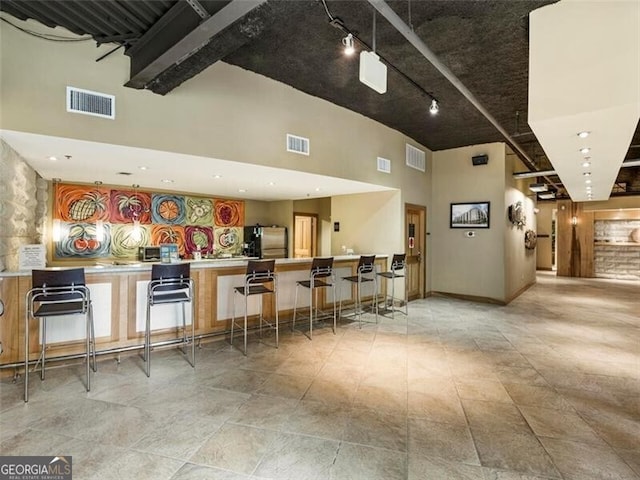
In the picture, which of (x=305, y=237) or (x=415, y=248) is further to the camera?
(x=305, y=237)

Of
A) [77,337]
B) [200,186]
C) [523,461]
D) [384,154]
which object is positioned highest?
[384,154]

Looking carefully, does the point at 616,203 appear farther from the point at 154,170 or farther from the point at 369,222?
the point at 154,170

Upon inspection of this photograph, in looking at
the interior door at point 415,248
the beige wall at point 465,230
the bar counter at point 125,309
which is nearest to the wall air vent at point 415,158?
the beige wall at point 465,230

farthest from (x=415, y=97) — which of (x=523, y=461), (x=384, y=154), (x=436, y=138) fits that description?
(x=523, y=461)

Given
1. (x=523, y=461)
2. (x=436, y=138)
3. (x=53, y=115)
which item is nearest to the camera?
(x=523, y=461)

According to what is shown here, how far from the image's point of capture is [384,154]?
237 inches

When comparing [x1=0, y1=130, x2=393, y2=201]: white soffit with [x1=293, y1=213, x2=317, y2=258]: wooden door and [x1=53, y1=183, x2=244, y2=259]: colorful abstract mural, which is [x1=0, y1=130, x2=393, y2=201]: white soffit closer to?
[x1=53, y1=183, x2=244, y2=259]: colorful abstract mural

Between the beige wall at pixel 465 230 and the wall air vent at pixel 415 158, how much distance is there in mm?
632

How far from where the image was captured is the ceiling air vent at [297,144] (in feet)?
14.5

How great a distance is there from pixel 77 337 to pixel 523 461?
4.13 metres

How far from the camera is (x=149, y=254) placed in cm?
621

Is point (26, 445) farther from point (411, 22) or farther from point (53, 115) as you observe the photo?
point (411, 22)

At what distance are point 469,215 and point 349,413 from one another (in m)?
5.82

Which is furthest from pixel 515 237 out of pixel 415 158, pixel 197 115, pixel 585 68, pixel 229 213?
pixel 197 115
